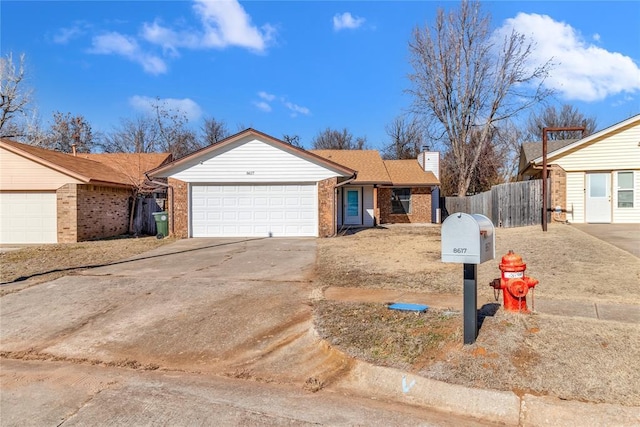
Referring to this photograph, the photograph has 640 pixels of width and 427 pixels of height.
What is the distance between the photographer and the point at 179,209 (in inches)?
691

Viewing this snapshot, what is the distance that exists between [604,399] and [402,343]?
190cm

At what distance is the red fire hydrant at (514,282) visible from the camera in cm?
527

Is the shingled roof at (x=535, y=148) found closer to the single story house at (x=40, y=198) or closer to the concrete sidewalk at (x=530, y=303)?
the concrete sidewalk at (x=530, y=303)

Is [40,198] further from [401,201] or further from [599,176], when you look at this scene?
[599,176]

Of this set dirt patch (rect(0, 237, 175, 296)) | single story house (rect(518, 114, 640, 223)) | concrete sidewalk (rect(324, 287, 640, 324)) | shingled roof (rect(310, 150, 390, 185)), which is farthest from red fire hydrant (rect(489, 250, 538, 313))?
shingled roof (rect(310, 150, 390, 185))

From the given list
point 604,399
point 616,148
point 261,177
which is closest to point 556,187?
point 616,148

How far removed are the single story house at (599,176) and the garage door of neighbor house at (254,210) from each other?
34.5 feet

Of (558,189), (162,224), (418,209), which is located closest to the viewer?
(162,224)

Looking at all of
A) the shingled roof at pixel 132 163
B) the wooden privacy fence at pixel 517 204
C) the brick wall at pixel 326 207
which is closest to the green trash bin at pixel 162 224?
the shingled roof at pixel 132 163

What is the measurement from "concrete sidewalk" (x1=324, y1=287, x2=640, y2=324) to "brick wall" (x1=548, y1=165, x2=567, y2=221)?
14.1m

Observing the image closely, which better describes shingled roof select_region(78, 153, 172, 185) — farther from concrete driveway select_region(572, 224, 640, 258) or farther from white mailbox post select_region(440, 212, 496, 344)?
white mailbox post select_region(440, 212, 496, 344)

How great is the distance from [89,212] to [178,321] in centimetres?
1408

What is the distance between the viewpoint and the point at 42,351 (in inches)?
A: 217

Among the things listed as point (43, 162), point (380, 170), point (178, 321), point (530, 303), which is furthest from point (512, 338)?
point (380, 170)
